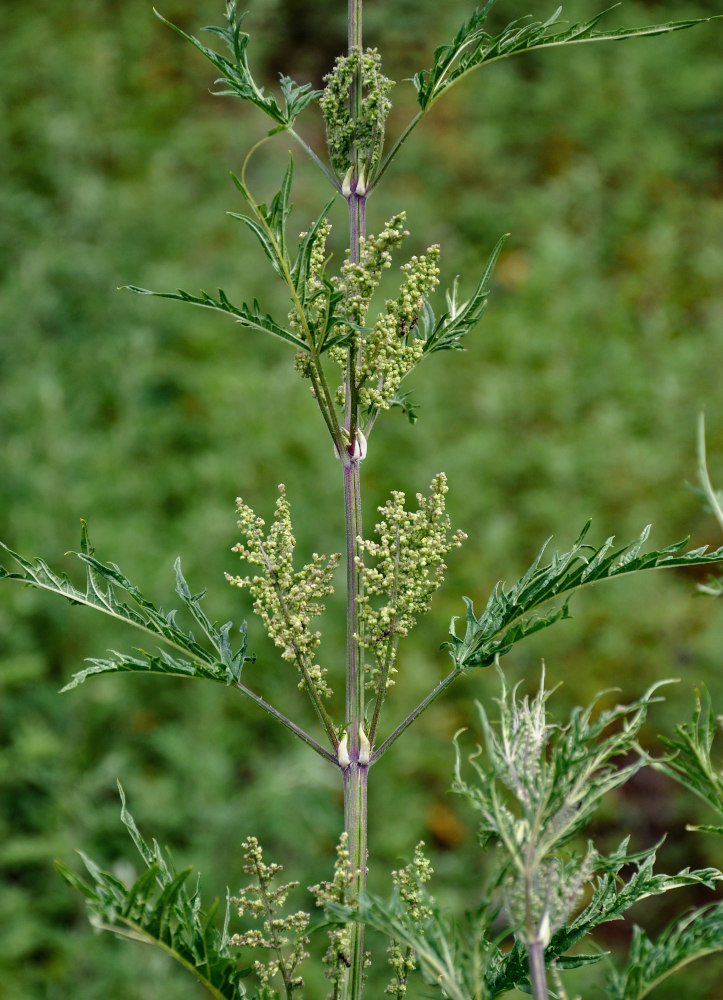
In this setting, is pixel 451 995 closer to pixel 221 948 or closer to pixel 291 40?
pixel 221 948

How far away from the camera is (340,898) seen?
38.4 inches

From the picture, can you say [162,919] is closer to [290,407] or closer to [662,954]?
[662,954]

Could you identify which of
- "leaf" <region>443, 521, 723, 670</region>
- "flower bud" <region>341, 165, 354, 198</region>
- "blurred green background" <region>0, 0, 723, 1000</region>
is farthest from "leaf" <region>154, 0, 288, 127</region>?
"blurred green background" <region>0, 0, 723, 1000</region>

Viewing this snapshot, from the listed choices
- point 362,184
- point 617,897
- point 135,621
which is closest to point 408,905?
point 617,897

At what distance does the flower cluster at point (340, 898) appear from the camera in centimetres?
97

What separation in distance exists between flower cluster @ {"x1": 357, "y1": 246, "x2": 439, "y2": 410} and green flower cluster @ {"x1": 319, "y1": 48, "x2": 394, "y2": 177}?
0.14 metres

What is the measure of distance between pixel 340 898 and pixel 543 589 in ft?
1.29

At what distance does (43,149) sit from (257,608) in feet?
14.8

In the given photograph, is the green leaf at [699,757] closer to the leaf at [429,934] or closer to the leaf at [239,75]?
the leaf at [429,934]

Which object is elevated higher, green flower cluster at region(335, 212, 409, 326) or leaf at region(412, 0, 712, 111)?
leaf at region(412, 0, 712, 111)

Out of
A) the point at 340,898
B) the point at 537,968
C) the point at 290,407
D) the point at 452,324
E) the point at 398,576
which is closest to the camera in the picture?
the point at 537,968

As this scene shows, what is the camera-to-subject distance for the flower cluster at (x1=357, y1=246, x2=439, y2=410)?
3.55ft

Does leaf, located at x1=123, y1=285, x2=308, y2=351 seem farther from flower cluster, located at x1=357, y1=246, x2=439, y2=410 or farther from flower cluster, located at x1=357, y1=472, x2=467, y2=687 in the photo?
flower cluster, located at x1=357, y1=472, x2=467, y2=687

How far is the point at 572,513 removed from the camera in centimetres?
380
